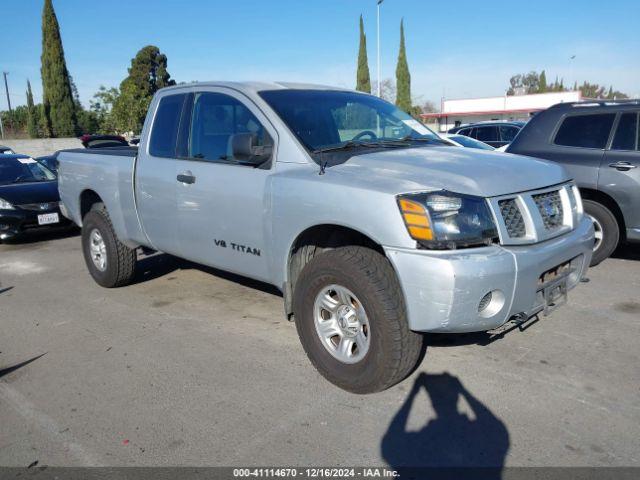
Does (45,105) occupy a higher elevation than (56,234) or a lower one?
higher

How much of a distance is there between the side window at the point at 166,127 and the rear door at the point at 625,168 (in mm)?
4422

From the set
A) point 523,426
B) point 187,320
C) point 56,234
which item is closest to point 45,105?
point 56,234

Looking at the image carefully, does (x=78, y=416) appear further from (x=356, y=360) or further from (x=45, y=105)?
(x=45, y=105)

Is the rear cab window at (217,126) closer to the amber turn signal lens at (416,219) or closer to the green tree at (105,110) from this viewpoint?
the amber turn signal lens at (416,219)

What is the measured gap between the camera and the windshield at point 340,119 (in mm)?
3846

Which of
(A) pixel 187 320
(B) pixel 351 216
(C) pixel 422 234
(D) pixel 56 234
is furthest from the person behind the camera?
(D) pixel 56 234

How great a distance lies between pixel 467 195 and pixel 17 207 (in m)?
8.01

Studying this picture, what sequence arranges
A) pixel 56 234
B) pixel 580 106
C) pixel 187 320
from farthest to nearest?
pixel 56 234 → pixel 580 106 → pixel 187 320

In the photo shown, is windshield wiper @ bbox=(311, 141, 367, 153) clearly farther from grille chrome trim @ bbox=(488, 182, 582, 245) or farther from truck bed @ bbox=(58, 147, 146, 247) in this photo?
truck bed @ bbox=(58, 147, 146, 247)

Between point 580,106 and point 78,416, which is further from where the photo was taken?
point 580,106

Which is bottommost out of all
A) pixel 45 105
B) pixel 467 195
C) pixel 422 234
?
pixel 422 234

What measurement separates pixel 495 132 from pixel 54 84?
34.2 meters

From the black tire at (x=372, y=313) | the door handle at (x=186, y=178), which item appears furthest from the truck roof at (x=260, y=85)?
the black tire at (x=372, y=313)

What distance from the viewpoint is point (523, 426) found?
115 inches
